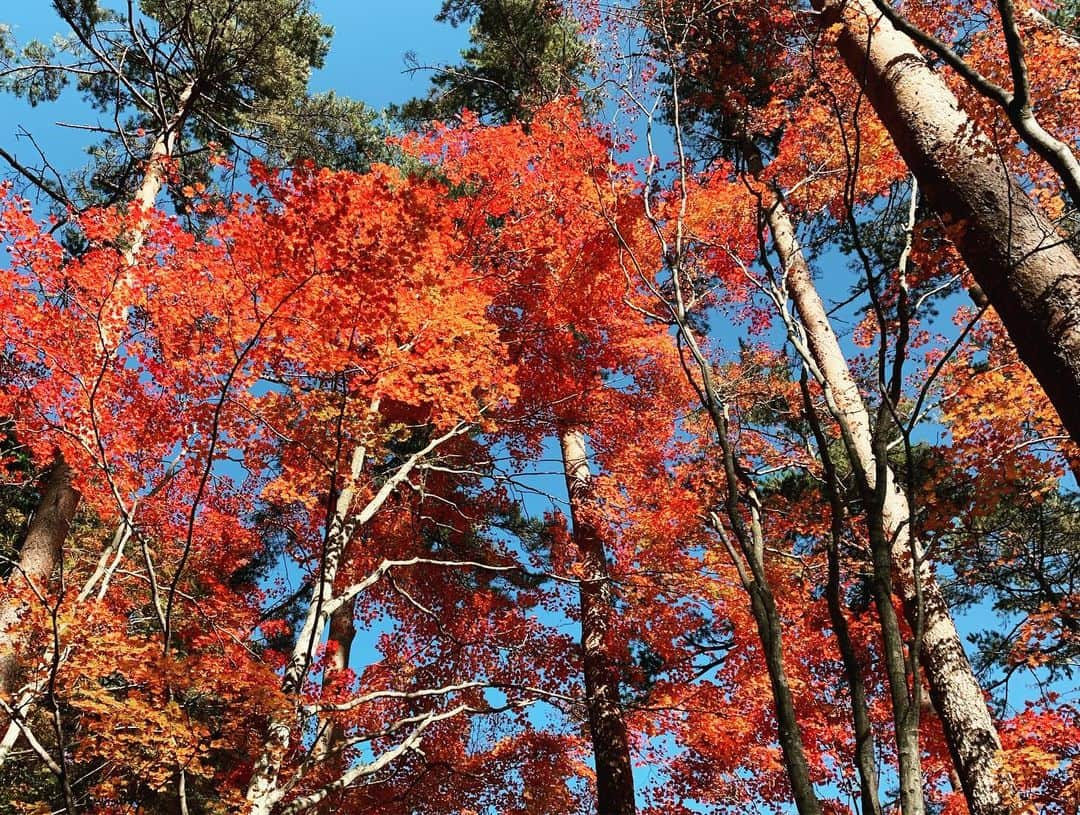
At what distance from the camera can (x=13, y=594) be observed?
6098mm

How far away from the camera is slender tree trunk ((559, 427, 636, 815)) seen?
764 centimetres

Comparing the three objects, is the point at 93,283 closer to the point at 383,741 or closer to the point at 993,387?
the point at 383,741

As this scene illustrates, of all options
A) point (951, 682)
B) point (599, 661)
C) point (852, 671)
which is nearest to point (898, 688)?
point (852, 671)

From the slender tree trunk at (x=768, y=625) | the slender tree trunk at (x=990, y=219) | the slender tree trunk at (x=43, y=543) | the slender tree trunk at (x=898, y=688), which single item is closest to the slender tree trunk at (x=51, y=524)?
the slender tree trunk at (x=43, y=543)

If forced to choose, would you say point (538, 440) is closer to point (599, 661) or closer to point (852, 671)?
point (599, 661)

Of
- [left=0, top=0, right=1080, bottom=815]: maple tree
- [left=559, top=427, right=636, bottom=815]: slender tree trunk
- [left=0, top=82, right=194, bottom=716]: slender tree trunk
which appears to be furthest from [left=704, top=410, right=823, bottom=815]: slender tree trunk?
[left=0, top=82, right=194, bottom=716]: slender tree trunk

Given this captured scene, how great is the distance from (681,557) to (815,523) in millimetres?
2913

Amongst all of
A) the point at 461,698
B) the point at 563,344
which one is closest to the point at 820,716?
the point at 461,698

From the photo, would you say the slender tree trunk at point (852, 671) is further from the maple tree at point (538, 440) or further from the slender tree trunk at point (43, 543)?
the slender tree trunk at point (43, 543)

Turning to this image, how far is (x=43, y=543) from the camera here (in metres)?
6.94

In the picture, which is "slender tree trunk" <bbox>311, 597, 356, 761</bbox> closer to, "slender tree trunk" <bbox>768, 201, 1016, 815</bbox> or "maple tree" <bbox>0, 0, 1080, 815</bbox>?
"maple tree" <bbox>0, 0, 1080, 815</bbox>

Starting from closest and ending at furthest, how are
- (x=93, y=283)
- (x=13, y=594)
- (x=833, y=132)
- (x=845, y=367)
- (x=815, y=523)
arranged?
(x=13, y=594), (x=845, y=367), (x=93, y=283), (x=833, y=132), (x=815, y=523)

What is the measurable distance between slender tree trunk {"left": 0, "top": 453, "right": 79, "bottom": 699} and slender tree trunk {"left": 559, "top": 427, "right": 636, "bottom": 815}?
18.1 feet

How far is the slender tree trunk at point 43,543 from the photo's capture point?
616 centimetres
